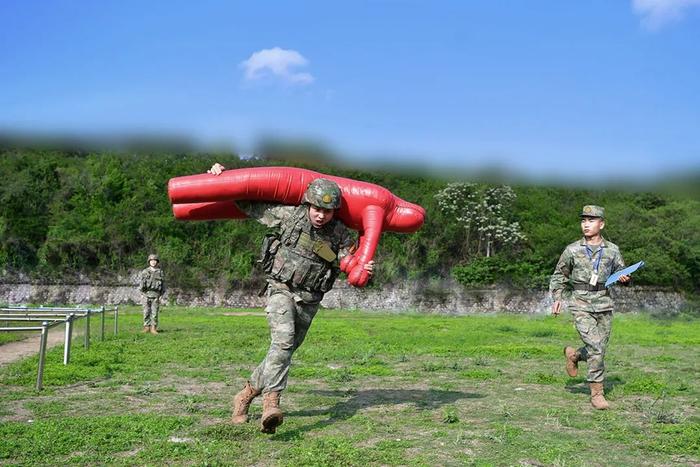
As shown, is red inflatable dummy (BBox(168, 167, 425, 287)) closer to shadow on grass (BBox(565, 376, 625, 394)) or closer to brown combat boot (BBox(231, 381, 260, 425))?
brown combat boot (BBox(231, 381, 260, 425))

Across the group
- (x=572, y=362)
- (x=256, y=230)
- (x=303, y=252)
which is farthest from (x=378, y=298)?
(x=303, y=252)

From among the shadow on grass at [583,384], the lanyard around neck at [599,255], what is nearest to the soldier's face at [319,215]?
the lanyard around neck at [599,255]

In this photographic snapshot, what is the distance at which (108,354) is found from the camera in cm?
1306

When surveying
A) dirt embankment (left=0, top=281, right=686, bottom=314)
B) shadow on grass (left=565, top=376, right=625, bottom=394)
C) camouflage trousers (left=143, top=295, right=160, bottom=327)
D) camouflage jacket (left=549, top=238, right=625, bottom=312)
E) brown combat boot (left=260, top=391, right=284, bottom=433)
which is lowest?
dirt embankment (left=0, top=281, right=686, bottom=314)

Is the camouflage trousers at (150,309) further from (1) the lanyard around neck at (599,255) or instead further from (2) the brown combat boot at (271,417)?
(2) the brown combat boot at (271,417)

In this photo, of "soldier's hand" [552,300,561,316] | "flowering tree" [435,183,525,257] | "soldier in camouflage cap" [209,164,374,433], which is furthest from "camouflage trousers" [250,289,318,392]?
"flowering tree" [435,183,525,257]

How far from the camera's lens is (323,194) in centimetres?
708

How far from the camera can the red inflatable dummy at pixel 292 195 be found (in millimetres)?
7414

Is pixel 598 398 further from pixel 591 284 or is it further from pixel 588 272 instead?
pixel 588 272

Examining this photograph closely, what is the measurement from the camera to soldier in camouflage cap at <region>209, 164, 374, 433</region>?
276 inches

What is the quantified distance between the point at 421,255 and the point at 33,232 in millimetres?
26428

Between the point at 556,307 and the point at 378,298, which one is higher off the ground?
the point at 556,307

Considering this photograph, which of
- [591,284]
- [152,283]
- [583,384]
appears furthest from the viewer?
[152,283]

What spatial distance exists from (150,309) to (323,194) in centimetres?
1378
